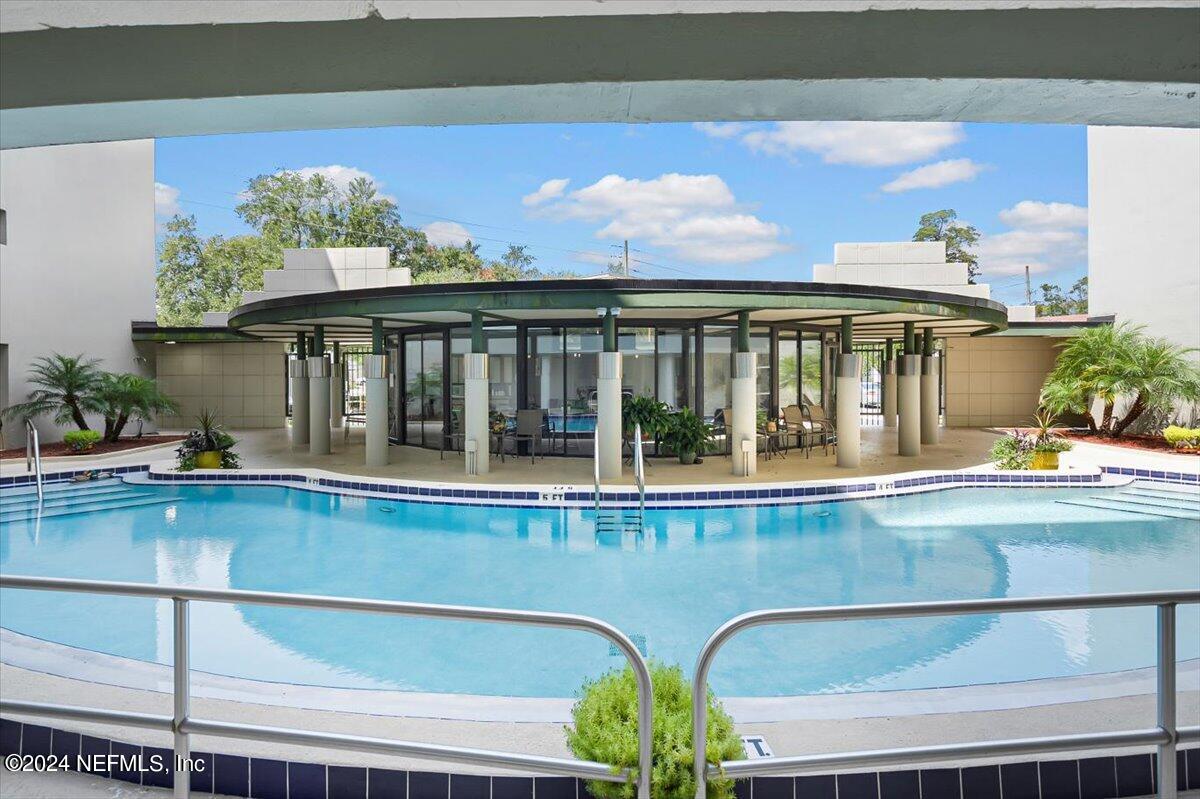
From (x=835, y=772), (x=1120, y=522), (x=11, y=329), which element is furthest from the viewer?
(x=11, y=329)

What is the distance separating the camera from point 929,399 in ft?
57.1

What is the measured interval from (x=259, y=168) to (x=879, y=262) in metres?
70.5

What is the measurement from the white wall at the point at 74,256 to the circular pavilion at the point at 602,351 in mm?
4595

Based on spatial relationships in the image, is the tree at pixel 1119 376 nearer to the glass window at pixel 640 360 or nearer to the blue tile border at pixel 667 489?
the blue tile border at pixel 667 489

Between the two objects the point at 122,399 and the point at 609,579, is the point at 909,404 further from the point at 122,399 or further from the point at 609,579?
the point at 122,399

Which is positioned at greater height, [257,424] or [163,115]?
[163,115]

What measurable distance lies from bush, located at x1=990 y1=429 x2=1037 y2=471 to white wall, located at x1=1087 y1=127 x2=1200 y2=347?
6923 millimetres

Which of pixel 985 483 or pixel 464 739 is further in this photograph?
pixel 985 483

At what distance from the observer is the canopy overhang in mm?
12086

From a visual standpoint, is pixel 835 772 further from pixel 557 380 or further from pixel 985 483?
pixel 557 380

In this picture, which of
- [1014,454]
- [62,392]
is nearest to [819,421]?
[1014,454]

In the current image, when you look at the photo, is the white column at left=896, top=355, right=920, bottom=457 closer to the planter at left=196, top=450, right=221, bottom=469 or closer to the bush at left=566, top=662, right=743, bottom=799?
the planter at left=196, top=450, right=221, bottom=469

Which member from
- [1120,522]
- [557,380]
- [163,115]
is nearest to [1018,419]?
[1120,522]

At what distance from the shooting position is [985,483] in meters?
12.7
